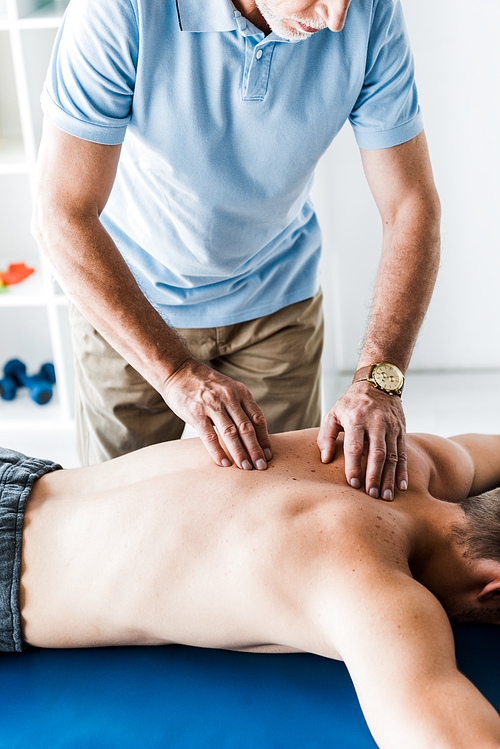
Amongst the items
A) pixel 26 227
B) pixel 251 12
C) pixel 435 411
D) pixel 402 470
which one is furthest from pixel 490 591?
pixel 26 227

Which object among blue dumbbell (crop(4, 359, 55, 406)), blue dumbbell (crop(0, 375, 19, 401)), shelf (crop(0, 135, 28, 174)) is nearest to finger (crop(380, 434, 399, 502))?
shelf (crop(0, 135, 28, 174))

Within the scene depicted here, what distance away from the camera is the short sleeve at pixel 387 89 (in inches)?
55.0

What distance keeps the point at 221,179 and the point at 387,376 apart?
0.50m

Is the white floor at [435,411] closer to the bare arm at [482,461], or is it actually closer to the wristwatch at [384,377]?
the bare arm at [482,461]

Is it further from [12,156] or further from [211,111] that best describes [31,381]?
[211,111]

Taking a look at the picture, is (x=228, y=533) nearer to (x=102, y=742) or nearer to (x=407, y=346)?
(x=102, y=742)

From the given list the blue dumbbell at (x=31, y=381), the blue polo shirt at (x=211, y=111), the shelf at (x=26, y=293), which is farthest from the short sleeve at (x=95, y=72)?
the blue dumbbell at (x=31, y=381)

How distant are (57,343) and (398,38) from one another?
1806 millimetres

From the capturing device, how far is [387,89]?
145 centimetres

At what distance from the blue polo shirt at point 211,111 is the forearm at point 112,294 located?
0.17 metres

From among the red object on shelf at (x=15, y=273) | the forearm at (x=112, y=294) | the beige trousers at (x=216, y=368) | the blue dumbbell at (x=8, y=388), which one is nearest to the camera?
the forearm at (x=112, y=294)

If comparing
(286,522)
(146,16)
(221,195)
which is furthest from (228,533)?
(146,16)

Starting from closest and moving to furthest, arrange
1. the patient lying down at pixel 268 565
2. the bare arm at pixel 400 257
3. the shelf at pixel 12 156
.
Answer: the patient lying down at pixel 268 565 < the bare arm at pixel 400 257 < the shelf at pixel 12 156

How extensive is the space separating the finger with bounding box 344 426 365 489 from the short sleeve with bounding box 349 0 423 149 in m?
0.63
